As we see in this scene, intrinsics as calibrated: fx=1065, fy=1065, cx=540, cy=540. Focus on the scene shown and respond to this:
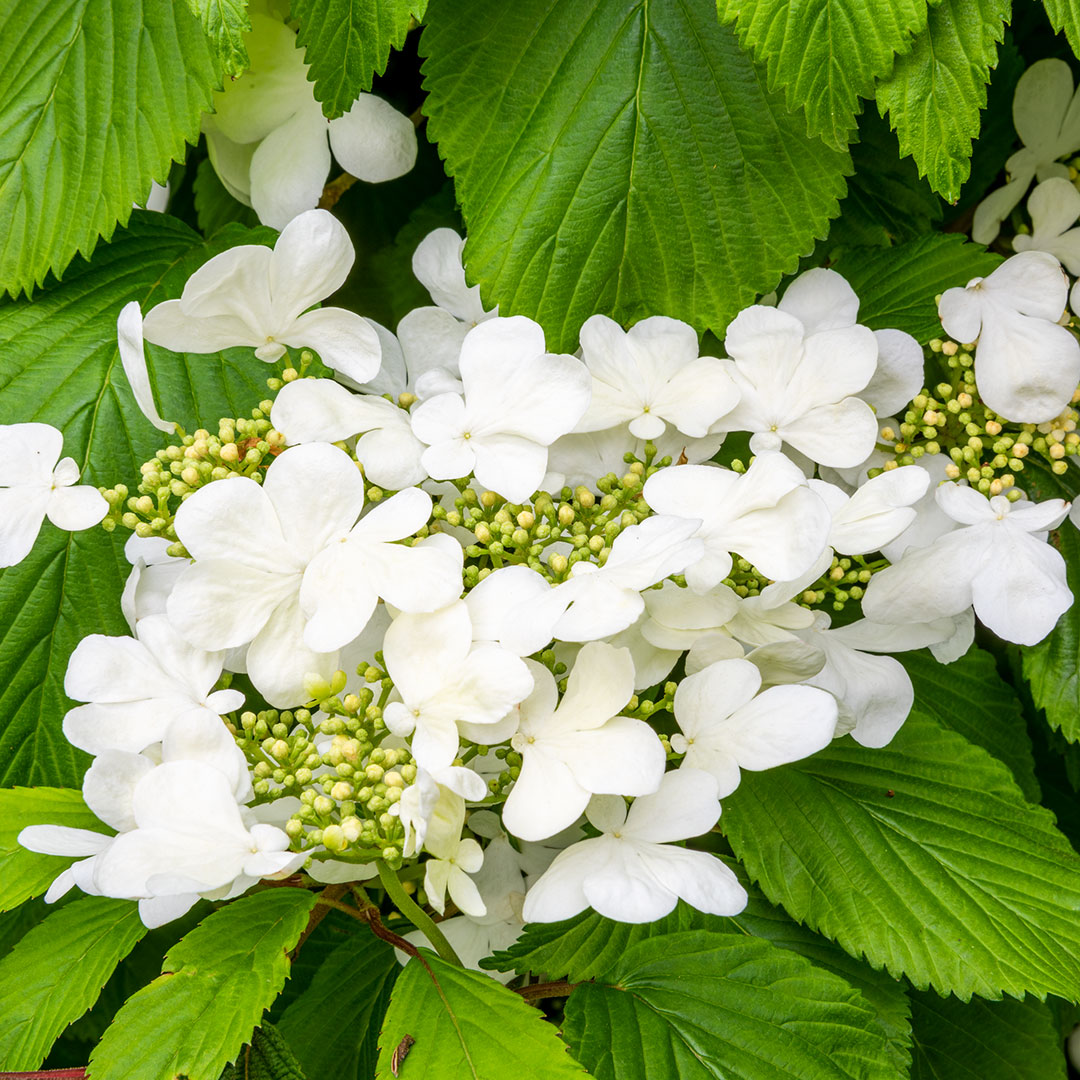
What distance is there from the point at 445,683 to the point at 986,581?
327 millimetres

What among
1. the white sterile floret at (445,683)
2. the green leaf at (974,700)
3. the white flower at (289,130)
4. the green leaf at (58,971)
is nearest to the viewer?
the white sterile floret at (445,683)

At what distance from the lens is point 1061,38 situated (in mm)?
908

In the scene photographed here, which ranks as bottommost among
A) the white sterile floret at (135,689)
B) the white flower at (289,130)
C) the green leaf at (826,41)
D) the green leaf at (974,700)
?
the green leaf at (974,700)

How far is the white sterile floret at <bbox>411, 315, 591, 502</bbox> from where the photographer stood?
556 millimetres

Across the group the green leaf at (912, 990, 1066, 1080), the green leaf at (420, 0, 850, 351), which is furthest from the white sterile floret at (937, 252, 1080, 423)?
the green leaf at (912, 990, 1066, 1080)

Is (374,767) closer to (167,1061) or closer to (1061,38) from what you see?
(167,1061)

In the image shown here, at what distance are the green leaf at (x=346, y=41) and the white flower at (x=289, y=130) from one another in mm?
113

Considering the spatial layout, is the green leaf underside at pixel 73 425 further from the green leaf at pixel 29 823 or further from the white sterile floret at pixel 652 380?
the white sterile floret at pixel 652 380

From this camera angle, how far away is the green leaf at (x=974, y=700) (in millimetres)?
836

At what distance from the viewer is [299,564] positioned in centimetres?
53

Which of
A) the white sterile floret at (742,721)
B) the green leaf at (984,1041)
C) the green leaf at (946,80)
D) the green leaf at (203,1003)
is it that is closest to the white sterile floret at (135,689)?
the green leaf at (203,1003)

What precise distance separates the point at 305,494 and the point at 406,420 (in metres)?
0.10

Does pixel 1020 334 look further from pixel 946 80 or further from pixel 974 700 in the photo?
pixel 974 700

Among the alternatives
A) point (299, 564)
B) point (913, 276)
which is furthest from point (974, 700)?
point (299, 564)
